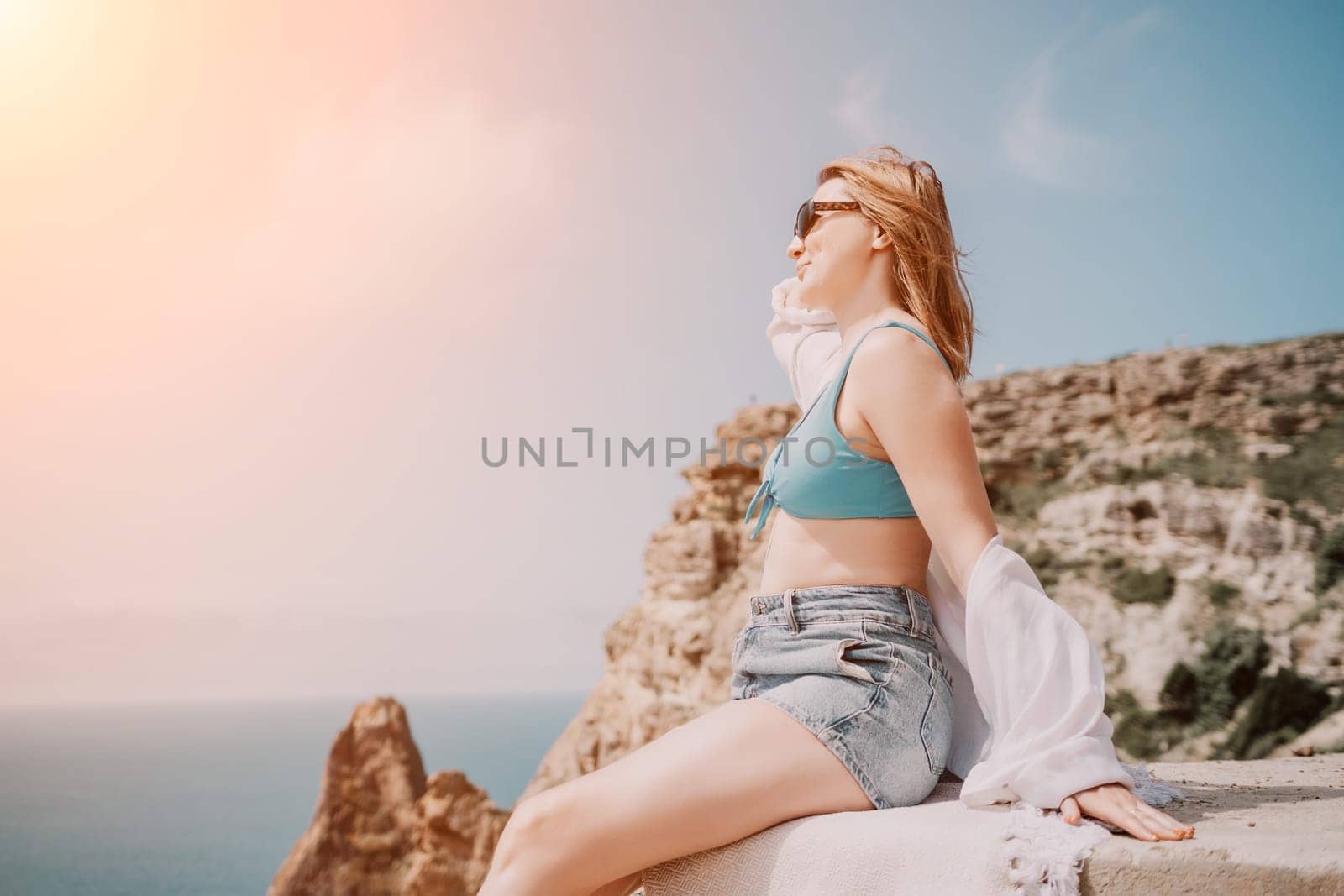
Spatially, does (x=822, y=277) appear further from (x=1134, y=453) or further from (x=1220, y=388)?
(x=1220, y=388)

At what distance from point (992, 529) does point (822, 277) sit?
75 centimetres

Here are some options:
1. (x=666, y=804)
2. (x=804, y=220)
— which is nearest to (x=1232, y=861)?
(x=666, y=804)

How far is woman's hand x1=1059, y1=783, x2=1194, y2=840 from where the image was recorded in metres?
1.43

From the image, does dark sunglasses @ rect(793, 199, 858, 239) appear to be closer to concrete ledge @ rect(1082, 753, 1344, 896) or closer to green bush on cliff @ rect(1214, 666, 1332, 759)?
concrete ledge @ rect(1082, 753, 1344, 896)

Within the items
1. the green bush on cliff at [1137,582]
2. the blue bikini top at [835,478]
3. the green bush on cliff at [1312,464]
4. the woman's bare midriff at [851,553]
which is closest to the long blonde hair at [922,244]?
the blue bikini top at [835,478]

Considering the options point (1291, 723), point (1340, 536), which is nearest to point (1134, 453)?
point (1340, 536)

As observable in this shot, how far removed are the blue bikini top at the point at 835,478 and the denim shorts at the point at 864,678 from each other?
6.7 inches

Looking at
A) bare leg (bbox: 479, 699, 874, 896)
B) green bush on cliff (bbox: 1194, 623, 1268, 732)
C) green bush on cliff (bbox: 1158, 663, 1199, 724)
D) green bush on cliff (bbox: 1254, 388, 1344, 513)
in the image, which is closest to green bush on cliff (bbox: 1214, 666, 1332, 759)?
green bush on cliff (bbox: 1194, 623, 1268, 732)

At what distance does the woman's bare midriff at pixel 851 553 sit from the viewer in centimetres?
183

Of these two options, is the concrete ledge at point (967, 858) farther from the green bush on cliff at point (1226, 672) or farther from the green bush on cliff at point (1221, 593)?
the green bush on cliff at point (1221, 593)

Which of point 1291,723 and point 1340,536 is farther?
point 1340,536

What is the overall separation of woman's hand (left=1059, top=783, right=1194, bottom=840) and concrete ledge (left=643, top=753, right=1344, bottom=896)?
0.02m

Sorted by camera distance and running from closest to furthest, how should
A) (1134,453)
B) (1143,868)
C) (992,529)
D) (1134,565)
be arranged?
(1143,868) < (992,529) < (1134,565) < (1134,453)

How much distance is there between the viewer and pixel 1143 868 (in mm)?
1396
